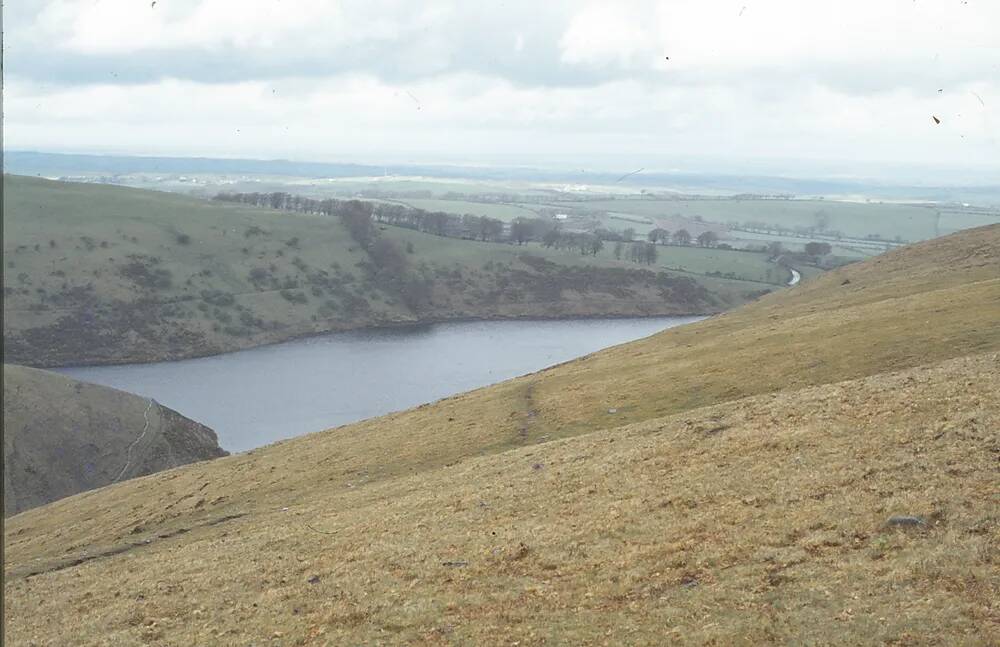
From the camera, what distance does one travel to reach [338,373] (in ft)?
486

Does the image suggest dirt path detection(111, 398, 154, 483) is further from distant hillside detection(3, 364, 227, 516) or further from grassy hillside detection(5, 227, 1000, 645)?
grassy hillside detection(5, 227, 1000, 645)

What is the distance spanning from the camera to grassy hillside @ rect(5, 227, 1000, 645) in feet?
64.3

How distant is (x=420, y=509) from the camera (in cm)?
3294

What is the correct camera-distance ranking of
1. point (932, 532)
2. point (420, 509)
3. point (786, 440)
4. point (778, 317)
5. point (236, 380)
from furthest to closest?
point (236, 380), point (778, 317), point (420, 509), point (786, 440), point (932, 532)

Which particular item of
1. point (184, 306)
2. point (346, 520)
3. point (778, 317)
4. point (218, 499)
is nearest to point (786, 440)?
point (346, 520)

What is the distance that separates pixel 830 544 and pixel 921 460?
5893 mm

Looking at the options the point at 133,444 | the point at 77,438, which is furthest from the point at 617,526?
the point at 133,444

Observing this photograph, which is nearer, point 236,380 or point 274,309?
point 236,380

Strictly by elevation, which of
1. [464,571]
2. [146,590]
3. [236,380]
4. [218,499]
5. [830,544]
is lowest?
[236,380]

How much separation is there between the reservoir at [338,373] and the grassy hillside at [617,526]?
62619mm

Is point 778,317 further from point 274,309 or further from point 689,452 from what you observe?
point 274,309

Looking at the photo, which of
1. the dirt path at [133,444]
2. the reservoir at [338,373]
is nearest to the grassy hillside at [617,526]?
the dirt path at [133,444]

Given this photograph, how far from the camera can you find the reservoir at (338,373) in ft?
388

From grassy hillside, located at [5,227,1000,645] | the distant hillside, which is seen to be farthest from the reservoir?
grassy hillside, located at [5,227,1000,645]
